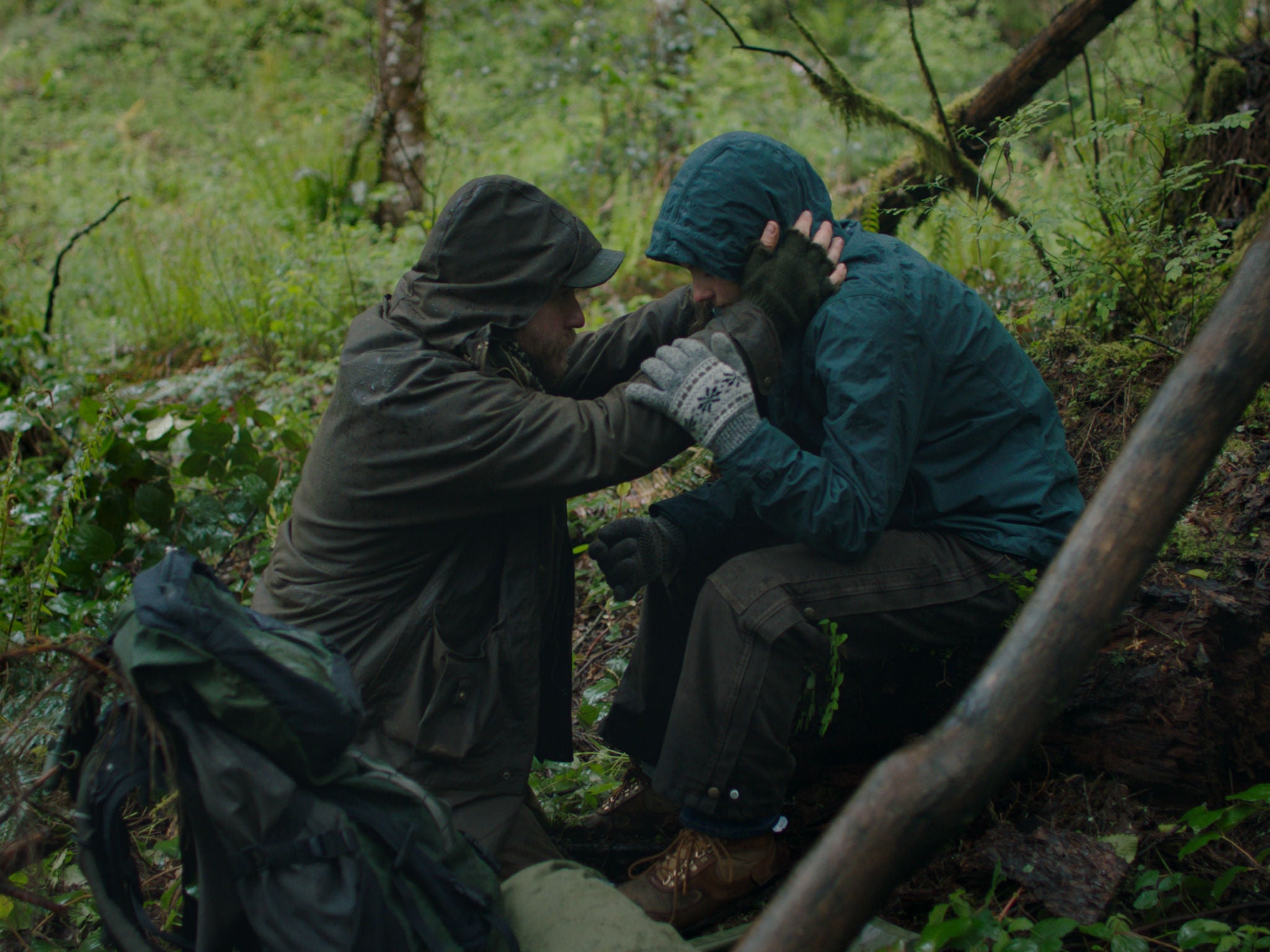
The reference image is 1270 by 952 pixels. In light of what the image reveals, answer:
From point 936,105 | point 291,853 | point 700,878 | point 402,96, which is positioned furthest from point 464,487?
point 402,96

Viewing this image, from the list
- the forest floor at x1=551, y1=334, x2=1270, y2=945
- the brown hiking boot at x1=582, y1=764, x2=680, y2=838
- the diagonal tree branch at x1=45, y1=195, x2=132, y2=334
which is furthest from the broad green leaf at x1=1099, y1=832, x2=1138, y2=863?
the diagonal tree branch at x1=45, y1=195, x2=132, y2=334

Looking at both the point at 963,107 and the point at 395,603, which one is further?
the point at 963,107

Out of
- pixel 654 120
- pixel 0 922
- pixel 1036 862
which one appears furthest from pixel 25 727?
pixel 654 120

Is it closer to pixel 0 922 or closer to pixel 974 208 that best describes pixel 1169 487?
pixel 974 208

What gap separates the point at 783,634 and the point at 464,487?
92cm

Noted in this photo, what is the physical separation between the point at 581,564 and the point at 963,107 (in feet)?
9.08

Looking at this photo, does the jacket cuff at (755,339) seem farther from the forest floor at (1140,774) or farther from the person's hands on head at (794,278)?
the forest floor at (1140,774)

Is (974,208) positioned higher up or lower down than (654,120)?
lower down

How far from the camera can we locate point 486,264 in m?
2.69

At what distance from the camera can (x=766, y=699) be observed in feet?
8.01

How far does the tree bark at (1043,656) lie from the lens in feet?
4.88

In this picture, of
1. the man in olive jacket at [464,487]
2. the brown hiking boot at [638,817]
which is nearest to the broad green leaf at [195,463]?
the man in olive jacket at [464,487]

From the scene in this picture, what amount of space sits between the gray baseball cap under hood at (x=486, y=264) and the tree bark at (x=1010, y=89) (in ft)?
5.66

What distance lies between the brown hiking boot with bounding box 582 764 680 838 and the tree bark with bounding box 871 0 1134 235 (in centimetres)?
244
